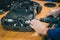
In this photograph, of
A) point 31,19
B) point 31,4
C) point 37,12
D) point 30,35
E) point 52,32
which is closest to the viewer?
point 52,32

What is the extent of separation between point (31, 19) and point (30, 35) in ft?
0.55

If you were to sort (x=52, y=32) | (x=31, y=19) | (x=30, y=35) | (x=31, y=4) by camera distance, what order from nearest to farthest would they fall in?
(x=52, y=32), (x=30, y=35), (x=31, y=19), (x=31, y=4)

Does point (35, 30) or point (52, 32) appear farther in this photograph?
point (35, 30)

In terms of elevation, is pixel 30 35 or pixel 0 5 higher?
pixel 0 5

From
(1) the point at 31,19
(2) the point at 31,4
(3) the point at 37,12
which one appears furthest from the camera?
(2) the point at 31,4

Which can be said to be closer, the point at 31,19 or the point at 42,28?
the point at 42,28

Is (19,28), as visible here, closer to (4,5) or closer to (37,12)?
(37,12)

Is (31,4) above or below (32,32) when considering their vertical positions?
above

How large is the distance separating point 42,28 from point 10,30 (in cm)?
25

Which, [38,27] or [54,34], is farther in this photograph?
[38,27]

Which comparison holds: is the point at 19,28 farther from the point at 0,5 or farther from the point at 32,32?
the point at 0,5

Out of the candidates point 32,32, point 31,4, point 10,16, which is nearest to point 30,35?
point 32,32

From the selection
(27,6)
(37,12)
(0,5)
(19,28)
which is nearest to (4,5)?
(0,5)

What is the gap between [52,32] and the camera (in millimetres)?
1024
